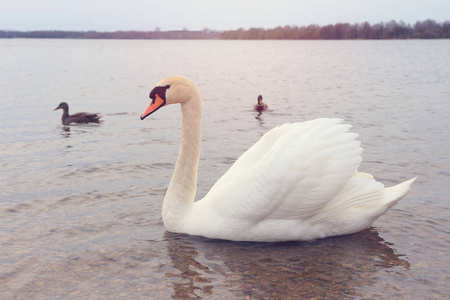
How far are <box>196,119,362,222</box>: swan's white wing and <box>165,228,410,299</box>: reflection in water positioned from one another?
17.1 inches

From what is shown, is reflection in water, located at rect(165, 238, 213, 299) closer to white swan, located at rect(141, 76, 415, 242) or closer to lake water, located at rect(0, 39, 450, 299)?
lake water, located at rect(0, 39, 450, 299)

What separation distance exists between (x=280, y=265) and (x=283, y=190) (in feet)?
2.63

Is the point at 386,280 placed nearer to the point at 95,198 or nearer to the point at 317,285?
the point at 317,285

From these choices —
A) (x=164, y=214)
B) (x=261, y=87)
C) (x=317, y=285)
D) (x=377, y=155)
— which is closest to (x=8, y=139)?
(x=164, y=214)

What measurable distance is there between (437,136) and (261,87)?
16228 mm

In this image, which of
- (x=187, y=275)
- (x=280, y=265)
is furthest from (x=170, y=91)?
(x=280, y=265)

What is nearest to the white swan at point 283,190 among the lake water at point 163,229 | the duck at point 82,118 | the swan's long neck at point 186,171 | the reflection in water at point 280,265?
the swan's long neck at point 186,171

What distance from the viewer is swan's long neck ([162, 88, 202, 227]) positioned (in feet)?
19.7

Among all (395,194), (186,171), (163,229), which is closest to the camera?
(395,194)

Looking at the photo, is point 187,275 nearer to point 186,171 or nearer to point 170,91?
point 186,171

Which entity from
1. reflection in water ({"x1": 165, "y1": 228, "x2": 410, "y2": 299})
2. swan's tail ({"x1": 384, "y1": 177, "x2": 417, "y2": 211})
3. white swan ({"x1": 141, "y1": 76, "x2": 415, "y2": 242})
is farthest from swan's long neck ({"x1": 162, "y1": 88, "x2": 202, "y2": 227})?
swan's tail ({"x1": 384, "y1": 177, "x2": 417, "y2": 211})

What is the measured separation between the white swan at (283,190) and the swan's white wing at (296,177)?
0.03 feet

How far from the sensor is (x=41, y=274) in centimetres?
519

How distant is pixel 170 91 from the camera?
5844 mm
